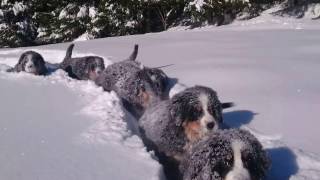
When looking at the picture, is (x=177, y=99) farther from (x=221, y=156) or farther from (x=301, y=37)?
(x=301, y=37)

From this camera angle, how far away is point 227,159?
13.9ft

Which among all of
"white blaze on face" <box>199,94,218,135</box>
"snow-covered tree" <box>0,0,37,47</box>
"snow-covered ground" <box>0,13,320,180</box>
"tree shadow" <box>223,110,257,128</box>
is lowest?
"snow-covered tree" <box>0,0,37,47</box>

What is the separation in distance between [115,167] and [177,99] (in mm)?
1231

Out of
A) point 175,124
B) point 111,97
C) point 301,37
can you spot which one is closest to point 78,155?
point 175,124

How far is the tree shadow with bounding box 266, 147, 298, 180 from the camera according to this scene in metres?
4.96

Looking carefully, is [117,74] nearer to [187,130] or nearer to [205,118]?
[187,130]

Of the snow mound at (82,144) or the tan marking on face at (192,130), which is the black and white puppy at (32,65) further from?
the tan marking on face at (192,130)

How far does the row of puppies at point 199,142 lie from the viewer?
4.25m

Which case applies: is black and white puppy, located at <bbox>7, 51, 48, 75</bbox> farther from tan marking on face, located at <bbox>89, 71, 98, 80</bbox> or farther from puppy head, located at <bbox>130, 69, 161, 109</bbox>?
puppy head, located at <bbox>130, 69, 161, 109</bbox>

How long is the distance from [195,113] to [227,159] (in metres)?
1.13

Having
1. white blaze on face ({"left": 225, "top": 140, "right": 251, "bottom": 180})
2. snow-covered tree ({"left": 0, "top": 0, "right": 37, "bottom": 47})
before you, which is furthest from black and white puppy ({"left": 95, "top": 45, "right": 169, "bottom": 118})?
snow-covered tree ({"left": 0, "top": 0, "right": 37, "bottom": 47})

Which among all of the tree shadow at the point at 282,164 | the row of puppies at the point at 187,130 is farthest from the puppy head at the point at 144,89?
the tree shadow at the point at 282,164

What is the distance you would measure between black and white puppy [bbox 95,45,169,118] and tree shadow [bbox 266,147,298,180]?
6.59ft

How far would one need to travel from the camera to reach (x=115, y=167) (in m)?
4.49
